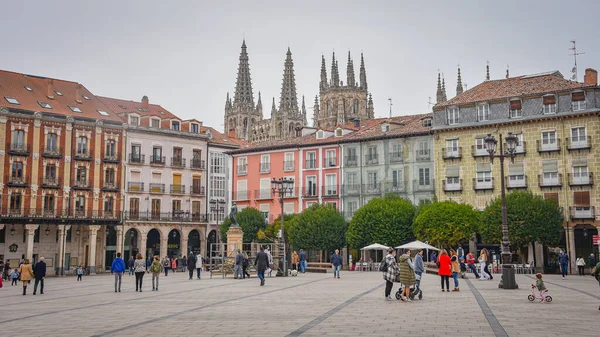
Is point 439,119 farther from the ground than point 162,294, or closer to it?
farther from the ground

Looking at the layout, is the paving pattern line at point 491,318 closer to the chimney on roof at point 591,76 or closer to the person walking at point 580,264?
the person walking at point 580,264

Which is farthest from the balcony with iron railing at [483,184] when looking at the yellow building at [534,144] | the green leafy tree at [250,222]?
the green leafy tree at [250,222]

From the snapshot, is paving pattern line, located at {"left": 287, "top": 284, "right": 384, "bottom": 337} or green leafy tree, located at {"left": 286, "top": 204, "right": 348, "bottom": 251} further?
green leafy tree, located at {"left": 286, "top": 204, "right": 348, "bottom": 251}

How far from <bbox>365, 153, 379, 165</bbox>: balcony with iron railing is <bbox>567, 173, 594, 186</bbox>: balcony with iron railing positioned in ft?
55.0

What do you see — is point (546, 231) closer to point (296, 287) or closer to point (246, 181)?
point (296, 287)

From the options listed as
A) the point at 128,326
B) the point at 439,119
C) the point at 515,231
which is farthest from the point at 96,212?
the point at 128,326

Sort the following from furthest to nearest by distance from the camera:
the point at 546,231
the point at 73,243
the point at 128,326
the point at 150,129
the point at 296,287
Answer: the point at 150,129 → the point at 73,243 → the point at 546,231 → the point at 296,287 → the point at 128,326

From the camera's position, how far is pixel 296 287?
2802 cm

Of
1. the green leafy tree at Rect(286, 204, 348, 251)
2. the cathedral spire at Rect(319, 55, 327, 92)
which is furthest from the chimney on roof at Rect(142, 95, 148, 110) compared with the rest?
the cathedral spire at Rect(319, 55, 327, 92)

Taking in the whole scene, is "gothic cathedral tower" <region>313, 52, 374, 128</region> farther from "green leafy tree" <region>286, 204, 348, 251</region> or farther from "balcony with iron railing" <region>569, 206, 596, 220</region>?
"balcony with iron railing" <region>569, 206, 596, 220</region>

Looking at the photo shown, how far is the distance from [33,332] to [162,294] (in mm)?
11474

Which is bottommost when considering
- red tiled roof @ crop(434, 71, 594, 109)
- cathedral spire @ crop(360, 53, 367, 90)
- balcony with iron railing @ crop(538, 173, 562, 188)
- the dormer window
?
balcony with iron railing @ crop(538, 173, 562, 188)

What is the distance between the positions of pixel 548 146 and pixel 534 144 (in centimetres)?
108

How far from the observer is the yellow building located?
165ft
